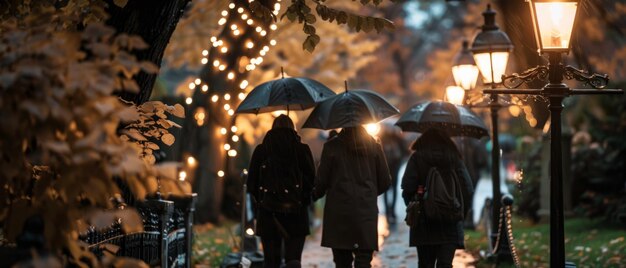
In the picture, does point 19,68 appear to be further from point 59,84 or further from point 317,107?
point 317,107

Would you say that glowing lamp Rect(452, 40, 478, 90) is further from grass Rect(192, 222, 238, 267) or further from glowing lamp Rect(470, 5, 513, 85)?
grass Rect(192, 222, 238, 267)

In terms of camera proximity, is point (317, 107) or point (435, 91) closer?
point (317, 107)

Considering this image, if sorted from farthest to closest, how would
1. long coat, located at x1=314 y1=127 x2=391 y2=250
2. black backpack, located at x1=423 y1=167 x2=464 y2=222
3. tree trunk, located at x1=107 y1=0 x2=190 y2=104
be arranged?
long coat, located at x1=314 y1=127 x2=391 y2=250 < black backpack, located at x1=423 y1=167 x2=464 y2=222 < tree trunk, located at x1=107 y1=0 x2=190 y2=104

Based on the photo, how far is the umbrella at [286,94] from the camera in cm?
1002

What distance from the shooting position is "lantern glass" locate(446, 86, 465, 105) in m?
13.9

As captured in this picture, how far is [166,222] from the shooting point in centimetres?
830

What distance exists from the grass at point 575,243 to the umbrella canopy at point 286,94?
339cm

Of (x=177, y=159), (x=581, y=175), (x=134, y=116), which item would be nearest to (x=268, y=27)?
(x=177, y=159)

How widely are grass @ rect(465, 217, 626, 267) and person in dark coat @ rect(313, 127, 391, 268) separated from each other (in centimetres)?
317

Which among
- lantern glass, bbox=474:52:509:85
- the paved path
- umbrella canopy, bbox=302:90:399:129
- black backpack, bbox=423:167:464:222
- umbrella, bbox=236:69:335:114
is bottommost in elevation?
the paved path

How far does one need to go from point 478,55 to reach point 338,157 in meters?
3.21

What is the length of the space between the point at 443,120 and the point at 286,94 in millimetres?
1598

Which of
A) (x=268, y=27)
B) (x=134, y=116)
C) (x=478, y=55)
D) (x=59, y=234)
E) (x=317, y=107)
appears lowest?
(x=59, y=234)

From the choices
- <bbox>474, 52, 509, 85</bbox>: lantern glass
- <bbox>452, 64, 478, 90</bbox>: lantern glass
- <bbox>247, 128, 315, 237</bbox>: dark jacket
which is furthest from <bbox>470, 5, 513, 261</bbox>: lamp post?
<bbox>247, 128, 315, 237</bbox>: dark jacket
